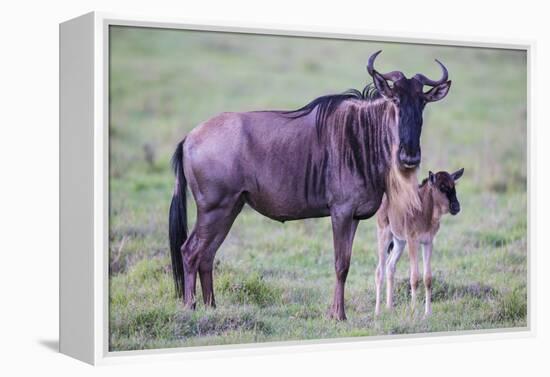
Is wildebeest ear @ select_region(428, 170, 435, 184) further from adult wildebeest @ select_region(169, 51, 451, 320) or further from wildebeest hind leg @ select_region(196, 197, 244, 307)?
wildebeest hind leg @ select_region(196, 197, 244, 307)

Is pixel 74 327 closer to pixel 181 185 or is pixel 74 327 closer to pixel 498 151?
pixel 181 185

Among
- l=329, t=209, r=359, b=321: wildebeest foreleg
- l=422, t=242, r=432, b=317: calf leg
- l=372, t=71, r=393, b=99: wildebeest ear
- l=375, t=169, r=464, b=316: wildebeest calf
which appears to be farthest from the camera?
l=422, t=242, r=432, b=317: calf leg

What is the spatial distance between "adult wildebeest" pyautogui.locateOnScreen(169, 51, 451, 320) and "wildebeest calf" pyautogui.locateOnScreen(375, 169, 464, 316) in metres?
0.18

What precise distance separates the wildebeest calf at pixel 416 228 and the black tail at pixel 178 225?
1784 mm

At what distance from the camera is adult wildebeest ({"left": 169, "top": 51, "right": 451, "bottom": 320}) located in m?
10.9

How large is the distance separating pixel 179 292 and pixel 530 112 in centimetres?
385

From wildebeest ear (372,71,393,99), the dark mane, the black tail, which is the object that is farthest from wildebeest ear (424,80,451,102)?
the black tail

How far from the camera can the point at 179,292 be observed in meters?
10.8

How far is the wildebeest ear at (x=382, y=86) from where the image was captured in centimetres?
1123

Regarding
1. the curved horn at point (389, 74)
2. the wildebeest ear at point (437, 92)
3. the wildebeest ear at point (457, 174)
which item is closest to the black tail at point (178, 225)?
the curved horn at point (389, 74)

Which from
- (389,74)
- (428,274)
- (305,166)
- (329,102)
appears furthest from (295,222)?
(389,74)

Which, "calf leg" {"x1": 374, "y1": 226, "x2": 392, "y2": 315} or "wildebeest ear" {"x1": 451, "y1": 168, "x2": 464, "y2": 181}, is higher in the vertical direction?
"wildebeest ear" {"x1": 451, "y1": 168, "x2": 464, "y2": 181}

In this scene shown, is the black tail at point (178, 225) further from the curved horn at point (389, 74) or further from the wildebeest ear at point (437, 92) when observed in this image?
the wildebeest ear at point (437, 92)

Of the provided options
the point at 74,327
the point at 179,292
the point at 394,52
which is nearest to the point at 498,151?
the point at 394,52
